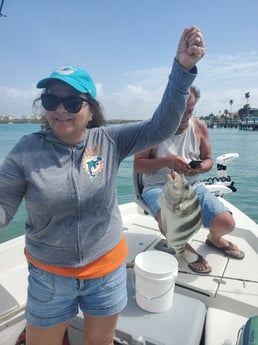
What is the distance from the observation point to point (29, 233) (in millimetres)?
1495

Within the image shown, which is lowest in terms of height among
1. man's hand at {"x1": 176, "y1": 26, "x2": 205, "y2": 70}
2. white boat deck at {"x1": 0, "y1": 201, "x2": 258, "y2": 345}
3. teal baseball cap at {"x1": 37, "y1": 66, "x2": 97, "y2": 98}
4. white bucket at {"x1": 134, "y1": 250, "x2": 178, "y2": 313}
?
white boat deck at {"x1": 0, "y1": 201, "x2": 258, "y2": 345}

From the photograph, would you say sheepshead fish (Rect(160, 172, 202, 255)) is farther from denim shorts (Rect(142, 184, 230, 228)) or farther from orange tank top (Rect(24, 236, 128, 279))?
denim shorts (Rect(142, 184, 230, 228))

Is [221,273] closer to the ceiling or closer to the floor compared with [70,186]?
closer to the floor

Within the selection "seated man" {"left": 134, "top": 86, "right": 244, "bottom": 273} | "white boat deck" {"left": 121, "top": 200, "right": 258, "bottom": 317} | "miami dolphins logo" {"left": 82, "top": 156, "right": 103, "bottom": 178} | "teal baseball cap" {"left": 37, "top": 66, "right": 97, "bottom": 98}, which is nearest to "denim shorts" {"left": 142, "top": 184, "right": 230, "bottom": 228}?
"seated man" {"left": 134, "top": 86, "right": 244, "bottom": 273}

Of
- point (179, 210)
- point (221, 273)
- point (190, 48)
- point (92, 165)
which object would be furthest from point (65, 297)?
point (221, 273)

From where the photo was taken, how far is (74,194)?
1.41 meters

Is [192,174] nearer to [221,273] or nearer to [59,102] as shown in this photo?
[221,273]

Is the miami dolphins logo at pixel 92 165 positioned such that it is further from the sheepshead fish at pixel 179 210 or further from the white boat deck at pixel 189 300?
the white boat deck at pixel 189 300

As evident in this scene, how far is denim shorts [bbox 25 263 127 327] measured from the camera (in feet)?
4.87

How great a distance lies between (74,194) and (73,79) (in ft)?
1.89

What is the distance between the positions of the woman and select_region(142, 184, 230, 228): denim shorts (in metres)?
1.49

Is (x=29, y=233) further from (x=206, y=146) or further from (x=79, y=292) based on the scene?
(x=206, y=146)

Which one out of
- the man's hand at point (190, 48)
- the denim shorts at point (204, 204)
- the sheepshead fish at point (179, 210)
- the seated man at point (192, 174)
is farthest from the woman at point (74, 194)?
the denim shorts at point (204, 204)

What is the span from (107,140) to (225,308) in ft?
5.94
